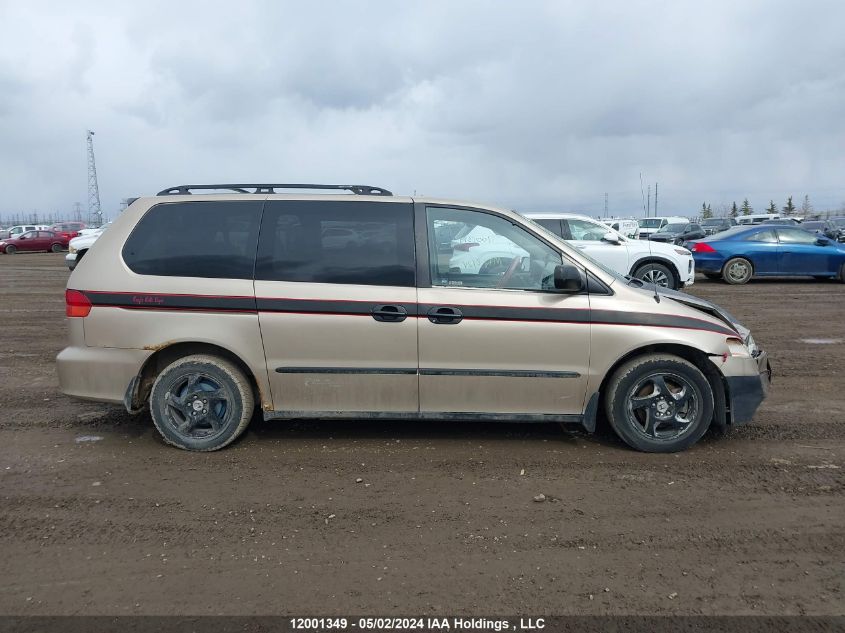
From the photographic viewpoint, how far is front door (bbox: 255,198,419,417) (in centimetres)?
435

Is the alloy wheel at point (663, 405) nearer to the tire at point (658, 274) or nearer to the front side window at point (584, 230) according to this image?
the front side window at point (584, 230)

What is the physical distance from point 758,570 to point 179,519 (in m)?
3.08

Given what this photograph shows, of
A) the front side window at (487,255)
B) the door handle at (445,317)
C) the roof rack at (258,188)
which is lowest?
the door handle at (445,317)

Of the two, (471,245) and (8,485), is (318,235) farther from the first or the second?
(8,485)

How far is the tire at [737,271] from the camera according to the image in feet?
50.0

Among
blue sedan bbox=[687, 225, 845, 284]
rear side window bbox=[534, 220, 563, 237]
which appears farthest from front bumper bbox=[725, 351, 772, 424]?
blue sedan bbox=[687, 225, 845, 284]

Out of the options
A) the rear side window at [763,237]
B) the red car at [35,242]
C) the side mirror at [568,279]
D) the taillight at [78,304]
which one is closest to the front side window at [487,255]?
the side mirror at [568,279]

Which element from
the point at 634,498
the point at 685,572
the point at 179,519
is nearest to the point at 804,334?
the point at 634,498

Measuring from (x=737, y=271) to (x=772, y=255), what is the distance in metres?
0.84

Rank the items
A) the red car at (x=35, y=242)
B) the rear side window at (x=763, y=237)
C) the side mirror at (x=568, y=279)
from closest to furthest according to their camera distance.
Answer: the side mirror at (x=568, y=279) < the rear side window at (x=763, y=237) < the red car at (x=35, y=242)

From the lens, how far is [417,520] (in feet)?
11.7

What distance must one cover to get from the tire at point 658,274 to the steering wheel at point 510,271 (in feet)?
28.6

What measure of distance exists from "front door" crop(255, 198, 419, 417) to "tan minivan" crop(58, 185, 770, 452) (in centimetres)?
1

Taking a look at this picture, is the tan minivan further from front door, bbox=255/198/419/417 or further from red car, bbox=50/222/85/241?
red car, bbox=50/222/85/241
